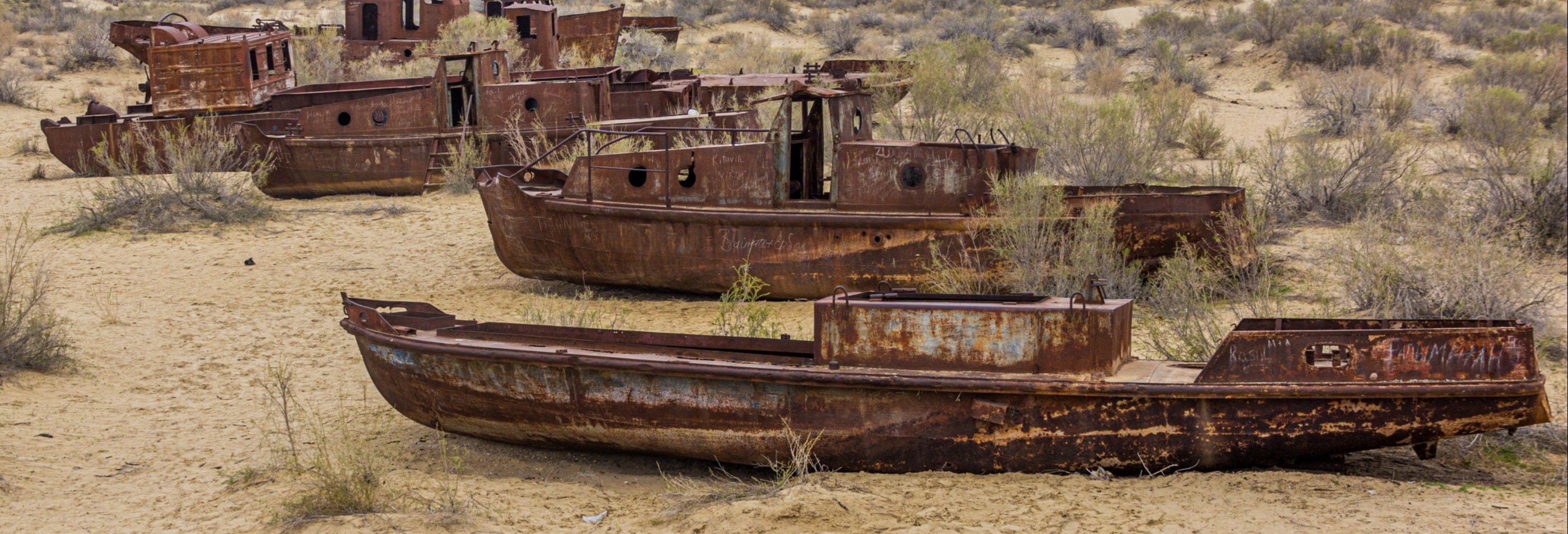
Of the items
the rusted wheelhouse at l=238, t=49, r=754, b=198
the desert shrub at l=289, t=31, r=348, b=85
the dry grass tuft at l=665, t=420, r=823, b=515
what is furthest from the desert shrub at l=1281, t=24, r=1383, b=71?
the dry grass tuft at l=665, t=420, r=823, b=515

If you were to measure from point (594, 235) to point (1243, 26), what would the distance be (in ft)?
73.1

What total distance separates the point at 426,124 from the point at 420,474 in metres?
9.77

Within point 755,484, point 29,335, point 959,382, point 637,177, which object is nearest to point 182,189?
point 29,335

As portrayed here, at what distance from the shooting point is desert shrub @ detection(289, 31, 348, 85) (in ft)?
76.9

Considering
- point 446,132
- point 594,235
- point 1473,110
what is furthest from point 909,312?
point 1473,110

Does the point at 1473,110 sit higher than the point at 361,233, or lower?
higher

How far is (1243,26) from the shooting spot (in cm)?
2944

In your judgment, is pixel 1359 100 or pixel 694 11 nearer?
pixel 1359 100

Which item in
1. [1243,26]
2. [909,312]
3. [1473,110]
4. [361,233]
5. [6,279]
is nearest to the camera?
[909,312]

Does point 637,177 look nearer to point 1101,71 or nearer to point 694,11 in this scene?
point 1101,71

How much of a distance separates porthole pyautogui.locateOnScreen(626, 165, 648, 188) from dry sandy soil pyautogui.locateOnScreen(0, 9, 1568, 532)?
1.07 metres

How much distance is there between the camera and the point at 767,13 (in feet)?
119

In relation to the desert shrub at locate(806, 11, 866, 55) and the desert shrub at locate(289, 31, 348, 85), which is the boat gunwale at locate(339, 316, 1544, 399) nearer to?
the desert shrub at locate(289, 31, 348, 85)

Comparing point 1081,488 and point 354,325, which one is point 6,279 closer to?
point 354,325
